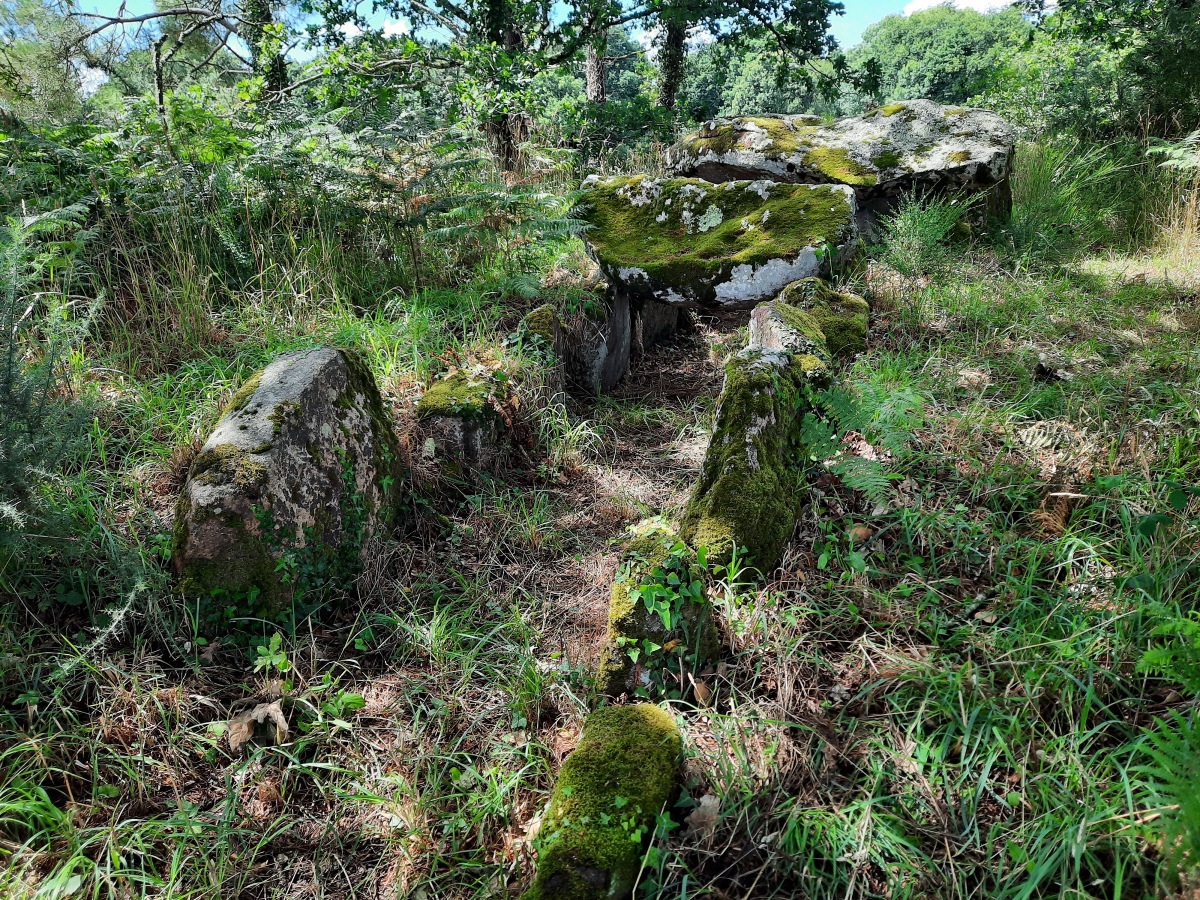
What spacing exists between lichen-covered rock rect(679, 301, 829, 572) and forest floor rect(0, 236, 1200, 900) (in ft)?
0.46

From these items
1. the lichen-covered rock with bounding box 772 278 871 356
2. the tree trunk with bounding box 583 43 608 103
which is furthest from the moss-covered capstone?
the tree trunk with bounding box 583 43 608 103

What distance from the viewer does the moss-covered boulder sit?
2068 millimetres

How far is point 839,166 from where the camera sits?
5715mm

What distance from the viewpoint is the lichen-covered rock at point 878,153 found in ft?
18.4

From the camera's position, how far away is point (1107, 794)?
154 centimetres

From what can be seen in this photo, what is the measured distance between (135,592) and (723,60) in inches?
445

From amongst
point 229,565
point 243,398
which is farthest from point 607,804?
point 243,398

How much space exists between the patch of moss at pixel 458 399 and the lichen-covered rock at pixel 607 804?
6.41 ft

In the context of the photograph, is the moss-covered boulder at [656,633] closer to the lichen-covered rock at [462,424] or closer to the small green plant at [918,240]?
the lichen-covered rock at [462,424]

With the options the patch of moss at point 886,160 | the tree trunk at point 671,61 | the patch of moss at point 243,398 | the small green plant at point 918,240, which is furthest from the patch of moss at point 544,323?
the tree trunk at point 671,61

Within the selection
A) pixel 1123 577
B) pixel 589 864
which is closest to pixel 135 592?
pixel 589 864

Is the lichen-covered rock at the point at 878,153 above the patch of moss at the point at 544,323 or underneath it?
above

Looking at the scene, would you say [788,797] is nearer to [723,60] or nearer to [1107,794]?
[1107,794]

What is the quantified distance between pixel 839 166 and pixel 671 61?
6880 millimetres
